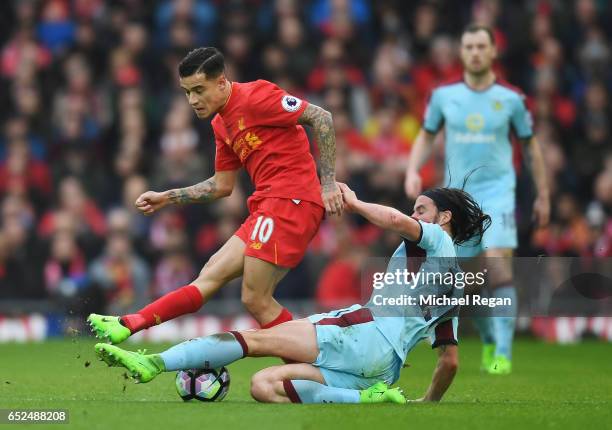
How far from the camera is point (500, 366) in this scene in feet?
35.4

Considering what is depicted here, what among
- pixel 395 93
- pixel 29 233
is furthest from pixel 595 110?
pixel 29 233

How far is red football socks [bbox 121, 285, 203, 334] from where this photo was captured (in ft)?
26.7

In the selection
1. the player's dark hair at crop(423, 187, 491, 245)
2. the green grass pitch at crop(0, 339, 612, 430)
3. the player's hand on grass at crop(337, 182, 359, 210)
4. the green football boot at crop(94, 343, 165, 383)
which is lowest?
the green grass pitch at crop(0, 339, 612, 430)

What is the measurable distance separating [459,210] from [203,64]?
1834mm

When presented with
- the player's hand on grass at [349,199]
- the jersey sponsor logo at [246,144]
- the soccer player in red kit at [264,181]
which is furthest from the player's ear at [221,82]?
the player's hand on grass at [349,199]

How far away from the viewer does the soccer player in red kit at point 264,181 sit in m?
8.52

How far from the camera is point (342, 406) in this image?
25.0 ft

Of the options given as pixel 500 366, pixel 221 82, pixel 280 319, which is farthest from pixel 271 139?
pixel 500 366

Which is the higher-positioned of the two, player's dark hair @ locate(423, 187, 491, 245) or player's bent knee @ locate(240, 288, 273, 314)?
player's dark hair @ locate(423, 187, 491, 245)

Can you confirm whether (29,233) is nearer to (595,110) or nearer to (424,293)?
(595,110)

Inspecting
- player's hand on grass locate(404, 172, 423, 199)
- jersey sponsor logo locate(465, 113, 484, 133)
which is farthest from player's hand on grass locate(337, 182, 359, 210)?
jersey sponsor logo locate(465, 113, 484, 133)

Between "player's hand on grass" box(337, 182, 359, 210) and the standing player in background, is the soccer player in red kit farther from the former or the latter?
the standing player in background

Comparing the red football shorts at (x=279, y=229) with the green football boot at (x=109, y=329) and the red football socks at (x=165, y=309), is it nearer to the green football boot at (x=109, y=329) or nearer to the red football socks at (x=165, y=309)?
the red football socks at (x=165, y=309)

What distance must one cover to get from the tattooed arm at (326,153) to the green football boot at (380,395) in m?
1.10
